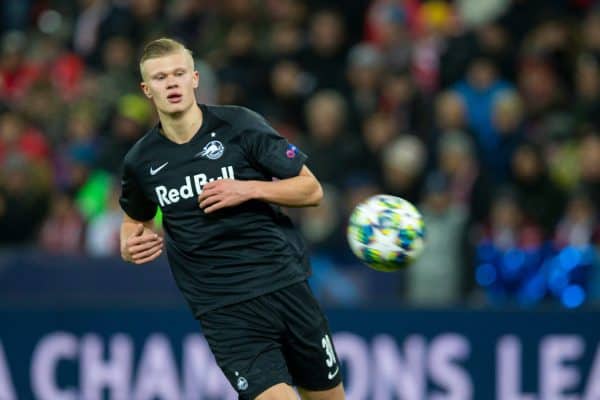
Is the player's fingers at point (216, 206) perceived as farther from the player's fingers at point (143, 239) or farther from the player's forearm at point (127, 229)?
the player's forearm at point (127, 229)

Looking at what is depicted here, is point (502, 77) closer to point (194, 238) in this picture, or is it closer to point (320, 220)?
point (320, 220)

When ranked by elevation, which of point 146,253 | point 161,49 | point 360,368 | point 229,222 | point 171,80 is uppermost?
point 161,49

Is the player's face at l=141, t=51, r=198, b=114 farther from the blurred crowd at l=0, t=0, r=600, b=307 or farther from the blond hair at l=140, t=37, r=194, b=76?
the blurred crowd at l=0, t=0, r=600, b=307

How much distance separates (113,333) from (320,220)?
1950 mm

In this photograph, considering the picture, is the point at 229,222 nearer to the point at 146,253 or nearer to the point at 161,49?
the point at 146,253

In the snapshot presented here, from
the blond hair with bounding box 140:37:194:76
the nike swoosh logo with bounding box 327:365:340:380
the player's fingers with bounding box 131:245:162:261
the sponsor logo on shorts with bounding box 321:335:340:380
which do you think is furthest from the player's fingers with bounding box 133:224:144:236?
the nike swoosh logo with bounding box 327:365:340:380

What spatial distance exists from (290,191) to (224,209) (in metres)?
0.34

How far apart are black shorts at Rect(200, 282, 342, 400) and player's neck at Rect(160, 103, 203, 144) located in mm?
841

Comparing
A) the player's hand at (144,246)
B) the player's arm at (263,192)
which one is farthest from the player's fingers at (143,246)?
the player's arm at (263,192)

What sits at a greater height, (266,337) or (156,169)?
(156,169)

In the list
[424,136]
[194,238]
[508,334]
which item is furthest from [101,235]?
[194,238]

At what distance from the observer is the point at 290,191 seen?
6320 millimetres

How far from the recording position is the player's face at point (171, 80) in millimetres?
6266

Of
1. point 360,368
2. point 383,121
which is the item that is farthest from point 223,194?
point 383,121
